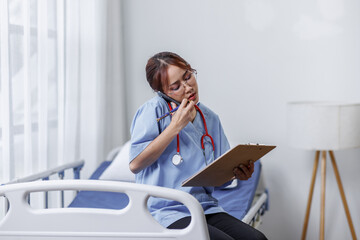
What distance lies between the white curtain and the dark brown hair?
2.70 ft

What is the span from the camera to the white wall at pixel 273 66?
2721mm

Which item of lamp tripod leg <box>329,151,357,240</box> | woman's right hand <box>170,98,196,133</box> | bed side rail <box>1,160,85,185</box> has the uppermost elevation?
woman's right hand <box>170,98,196,133</box>

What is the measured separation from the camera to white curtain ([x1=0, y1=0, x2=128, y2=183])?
7.10 ft

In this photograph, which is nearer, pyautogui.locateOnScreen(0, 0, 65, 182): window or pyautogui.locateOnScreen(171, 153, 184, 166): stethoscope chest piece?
pyautogui.locateOnScreen(171, 153, 184, 166): stethoscope chest piece

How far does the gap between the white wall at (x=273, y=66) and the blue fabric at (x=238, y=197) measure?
42cm

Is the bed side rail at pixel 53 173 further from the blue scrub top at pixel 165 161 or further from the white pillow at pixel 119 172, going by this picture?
the blue scrub top at pixel 165 161

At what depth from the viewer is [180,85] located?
1.59 metres

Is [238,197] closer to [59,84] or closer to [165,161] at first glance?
[165,161]

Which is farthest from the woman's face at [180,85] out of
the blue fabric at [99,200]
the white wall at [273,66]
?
the white wall at [273,66]

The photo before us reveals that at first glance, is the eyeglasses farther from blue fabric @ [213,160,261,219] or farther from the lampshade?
the lampshade

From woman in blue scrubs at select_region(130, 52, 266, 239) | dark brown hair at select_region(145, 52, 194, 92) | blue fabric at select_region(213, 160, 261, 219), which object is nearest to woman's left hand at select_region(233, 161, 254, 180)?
woman in blue scrubs at select_region(130, 52, 266, 239)

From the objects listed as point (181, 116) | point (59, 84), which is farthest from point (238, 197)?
point (59, 84)

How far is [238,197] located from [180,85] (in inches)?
35.8

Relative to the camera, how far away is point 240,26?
2834 mm
